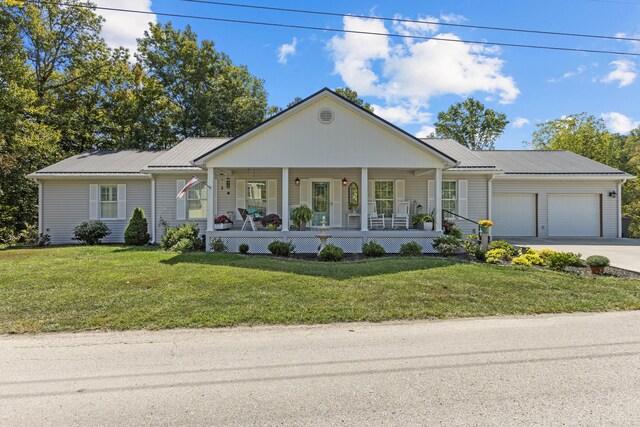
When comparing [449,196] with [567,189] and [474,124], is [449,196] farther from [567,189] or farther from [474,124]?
[474,124]

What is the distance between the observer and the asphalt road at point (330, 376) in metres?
2.79

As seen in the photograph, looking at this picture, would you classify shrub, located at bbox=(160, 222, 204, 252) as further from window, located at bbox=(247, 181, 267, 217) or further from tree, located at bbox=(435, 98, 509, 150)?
tree, located at bbox=(435, 98, 509, 150)

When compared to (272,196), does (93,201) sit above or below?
below

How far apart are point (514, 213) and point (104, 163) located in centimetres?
1941

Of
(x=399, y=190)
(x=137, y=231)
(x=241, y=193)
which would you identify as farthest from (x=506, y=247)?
(x=137, y=231)

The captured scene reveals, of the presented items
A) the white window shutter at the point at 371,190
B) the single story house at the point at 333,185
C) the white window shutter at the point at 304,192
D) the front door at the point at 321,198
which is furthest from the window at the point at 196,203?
the white window shutter at the point at 371,190

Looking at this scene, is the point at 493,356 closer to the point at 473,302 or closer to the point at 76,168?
the point at 473,302

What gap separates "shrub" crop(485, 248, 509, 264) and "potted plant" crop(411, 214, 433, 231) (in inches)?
106

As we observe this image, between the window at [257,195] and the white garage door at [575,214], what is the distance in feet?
43.1

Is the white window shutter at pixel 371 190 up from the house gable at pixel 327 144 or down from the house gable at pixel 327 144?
down

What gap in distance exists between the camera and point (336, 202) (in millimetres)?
14352

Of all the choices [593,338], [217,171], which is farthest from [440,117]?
[593,338]

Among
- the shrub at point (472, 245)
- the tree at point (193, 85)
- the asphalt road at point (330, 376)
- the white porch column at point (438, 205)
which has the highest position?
the tree at point (193, 85)

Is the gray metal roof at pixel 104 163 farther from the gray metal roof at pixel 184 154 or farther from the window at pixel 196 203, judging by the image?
the window at pixel 196 203
